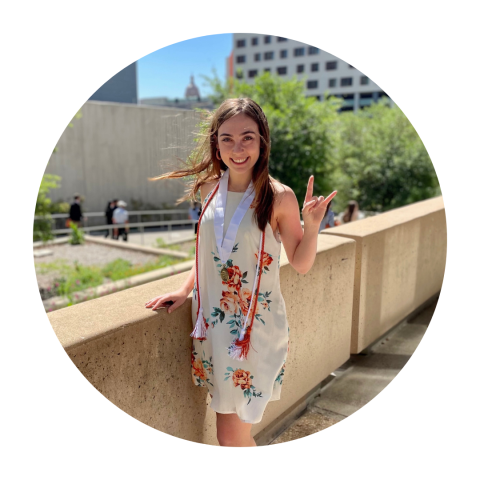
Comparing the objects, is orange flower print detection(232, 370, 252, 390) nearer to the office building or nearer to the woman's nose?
the woman's nose

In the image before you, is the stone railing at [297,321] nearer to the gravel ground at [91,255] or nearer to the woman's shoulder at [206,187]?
the woman's shoulder at [206,187]

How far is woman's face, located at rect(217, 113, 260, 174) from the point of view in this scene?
7.54 ft

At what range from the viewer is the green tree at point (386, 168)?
78.8ft

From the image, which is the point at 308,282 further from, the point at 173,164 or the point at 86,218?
the point at 86,218

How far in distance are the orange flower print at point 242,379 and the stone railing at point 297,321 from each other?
0.30 metres

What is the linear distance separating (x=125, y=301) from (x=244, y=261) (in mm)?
660

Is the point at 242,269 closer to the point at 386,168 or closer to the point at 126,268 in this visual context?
the point at 126,268

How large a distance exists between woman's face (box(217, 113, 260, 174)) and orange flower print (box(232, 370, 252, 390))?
100 cm

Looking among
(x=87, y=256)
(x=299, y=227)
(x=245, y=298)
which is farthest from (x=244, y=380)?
(x=87, y=256)

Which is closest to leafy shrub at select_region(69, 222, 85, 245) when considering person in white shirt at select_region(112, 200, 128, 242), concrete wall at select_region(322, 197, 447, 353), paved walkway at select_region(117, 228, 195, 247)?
paved walkway at select_region(117, 228, 195, 247)

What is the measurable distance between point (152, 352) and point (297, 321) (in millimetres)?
1310

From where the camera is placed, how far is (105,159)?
23.0 m

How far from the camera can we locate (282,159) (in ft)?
70.8

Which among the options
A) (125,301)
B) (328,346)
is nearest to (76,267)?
(328,346)
